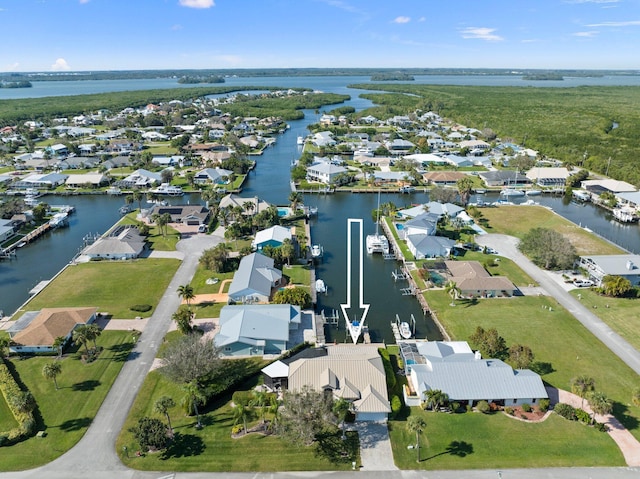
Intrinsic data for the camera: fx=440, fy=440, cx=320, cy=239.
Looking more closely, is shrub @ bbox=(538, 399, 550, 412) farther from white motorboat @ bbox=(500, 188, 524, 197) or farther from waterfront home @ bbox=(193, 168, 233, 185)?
waterfront home @ bbox=(193, 168, 233, 185)

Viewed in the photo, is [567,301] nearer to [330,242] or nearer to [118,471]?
[330,242]

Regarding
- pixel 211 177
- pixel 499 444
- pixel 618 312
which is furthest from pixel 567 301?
pixel 211 177

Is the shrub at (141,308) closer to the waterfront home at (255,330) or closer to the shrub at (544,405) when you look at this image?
the waterfront home at (255,330)

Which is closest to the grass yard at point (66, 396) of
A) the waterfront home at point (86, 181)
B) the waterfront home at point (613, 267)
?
the waterfront home at point (613, 267)

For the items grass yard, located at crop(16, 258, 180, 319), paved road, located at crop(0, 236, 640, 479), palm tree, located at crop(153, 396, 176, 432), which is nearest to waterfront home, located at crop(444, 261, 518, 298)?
paved road, located at crop(0, 236, 640, 479)

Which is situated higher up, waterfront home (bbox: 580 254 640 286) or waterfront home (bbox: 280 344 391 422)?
waterfront home (bbox: 580 254 640 286)

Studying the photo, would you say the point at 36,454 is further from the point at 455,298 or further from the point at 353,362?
the point at 455,298

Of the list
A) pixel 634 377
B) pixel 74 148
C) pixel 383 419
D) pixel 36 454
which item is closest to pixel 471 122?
pixel 74 148
